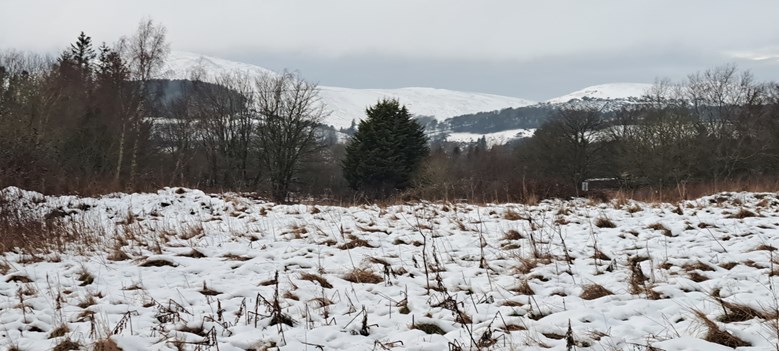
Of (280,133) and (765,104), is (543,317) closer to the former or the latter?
(280,133)

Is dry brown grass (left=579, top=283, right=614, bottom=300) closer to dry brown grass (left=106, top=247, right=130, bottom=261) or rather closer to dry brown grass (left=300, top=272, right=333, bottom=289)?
dry brown grass (left=300, top=272, right=333, bottom=289)

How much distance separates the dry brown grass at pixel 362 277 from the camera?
14.5 ft

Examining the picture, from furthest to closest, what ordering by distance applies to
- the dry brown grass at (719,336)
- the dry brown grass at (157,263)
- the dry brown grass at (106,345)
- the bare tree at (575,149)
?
the bare tree at (575,149) → the dry brown grass at (157,263) → the dry brown grass at (106,345) → the dry brown grass at (719,336)

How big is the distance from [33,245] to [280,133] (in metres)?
32.5

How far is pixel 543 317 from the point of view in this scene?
3.35 metres

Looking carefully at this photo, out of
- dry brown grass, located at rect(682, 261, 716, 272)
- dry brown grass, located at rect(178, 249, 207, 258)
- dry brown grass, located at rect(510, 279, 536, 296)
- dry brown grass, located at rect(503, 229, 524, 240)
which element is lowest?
dry brown grass, located at rect(178, 249, 207, 258)

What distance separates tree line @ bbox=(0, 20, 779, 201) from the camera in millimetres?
26766

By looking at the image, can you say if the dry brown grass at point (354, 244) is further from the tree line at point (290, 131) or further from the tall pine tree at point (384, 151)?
the tall pine tree at point (384, 151)

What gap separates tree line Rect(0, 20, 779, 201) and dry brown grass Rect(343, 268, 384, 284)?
874 inches

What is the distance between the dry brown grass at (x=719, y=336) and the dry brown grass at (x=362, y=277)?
2.57 metres

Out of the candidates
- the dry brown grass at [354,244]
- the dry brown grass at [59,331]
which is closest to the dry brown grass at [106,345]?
the dry brown grass at [59,331]

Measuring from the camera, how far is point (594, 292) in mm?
3748

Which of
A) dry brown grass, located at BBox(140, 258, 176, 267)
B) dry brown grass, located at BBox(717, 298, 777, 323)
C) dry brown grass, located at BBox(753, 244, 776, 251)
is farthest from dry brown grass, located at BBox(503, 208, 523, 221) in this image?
dry brown grass, located at BBox(140, 258, 176, 267)

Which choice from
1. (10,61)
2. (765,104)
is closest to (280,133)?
(10,61)
